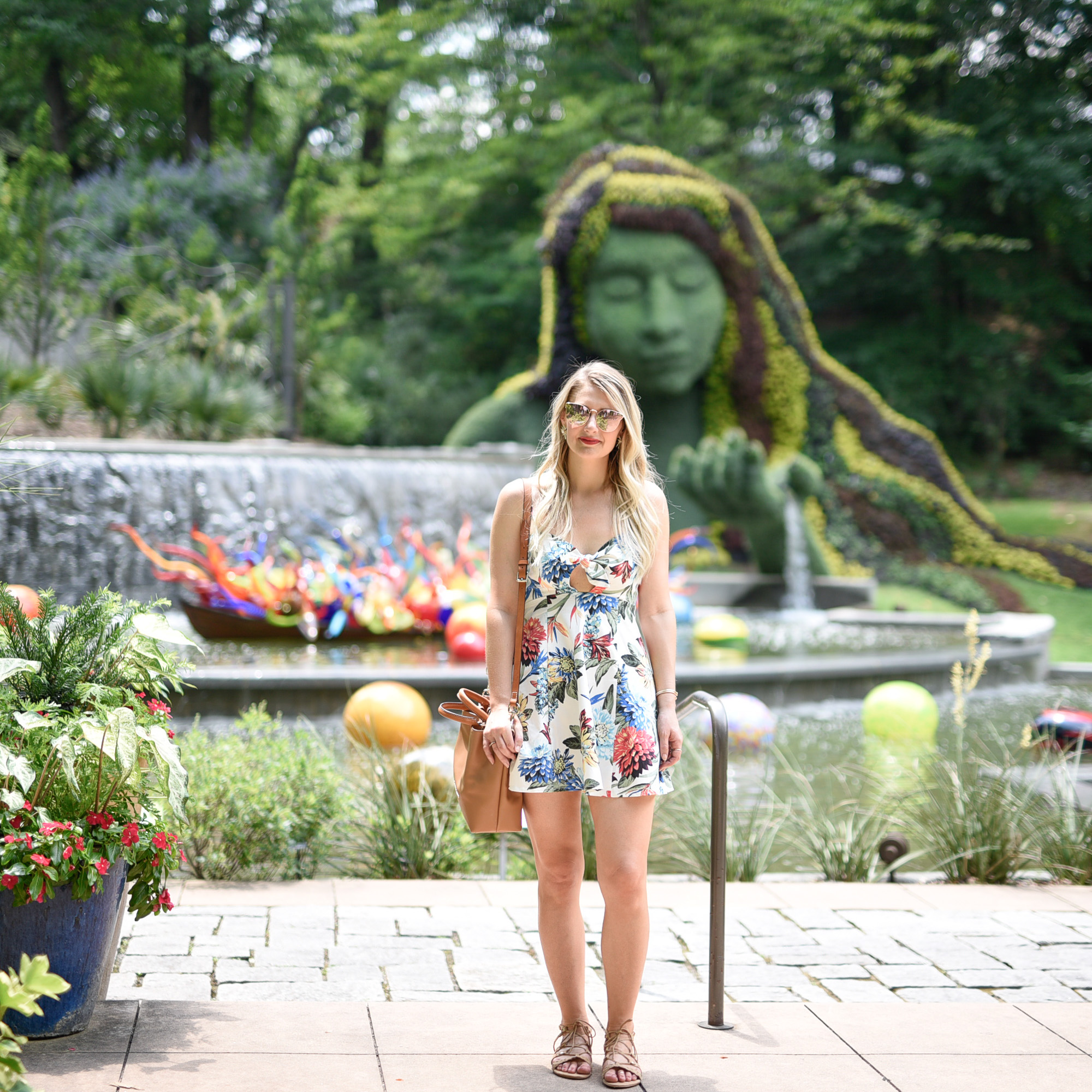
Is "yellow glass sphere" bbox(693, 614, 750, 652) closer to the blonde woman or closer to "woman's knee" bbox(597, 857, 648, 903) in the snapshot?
the blonde woman

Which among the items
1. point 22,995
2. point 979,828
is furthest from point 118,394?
point 22,995

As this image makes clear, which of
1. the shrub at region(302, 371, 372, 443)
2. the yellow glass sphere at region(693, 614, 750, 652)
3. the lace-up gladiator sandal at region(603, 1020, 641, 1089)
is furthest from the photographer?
the shrub at region(302, 371, 372, 443)

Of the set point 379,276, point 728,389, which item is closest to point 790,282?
point 728,389

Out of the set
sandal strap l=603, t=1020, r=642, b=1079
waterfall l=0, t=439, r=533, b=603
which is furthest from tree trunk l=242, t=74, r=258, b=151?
sandal strap l=603, t=1020, r=642, b=1079

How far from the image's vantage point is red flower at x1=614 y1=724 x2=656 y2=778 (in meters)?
2.80

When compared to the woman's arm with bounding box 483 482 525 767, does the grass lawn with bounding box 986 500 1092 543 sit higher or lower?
lower

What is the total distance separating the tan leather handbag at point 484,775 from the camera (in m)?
2.88

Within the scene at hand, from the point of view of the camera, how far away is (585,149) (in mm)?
23766

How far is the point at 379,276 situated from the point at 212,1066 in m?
27.8

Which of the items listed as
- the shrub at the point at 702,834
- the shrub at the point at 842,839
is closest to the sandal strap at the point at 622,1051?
the shrub at the point at 702,834

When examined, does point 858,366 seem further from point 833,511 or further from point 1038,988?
point 1038,988

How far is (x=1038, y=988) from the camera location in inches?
145

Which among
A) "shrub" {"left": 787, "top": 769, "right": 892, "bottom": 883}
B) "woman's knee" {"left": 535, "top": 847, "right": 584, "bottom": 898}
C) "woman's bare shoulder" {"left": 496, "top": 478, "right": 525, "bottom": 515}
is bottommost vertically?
"shrub" {"left": 787, "top": 769, "right": 892, "bottom": 883}

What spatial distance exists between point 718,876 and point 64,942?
163 centimetres
